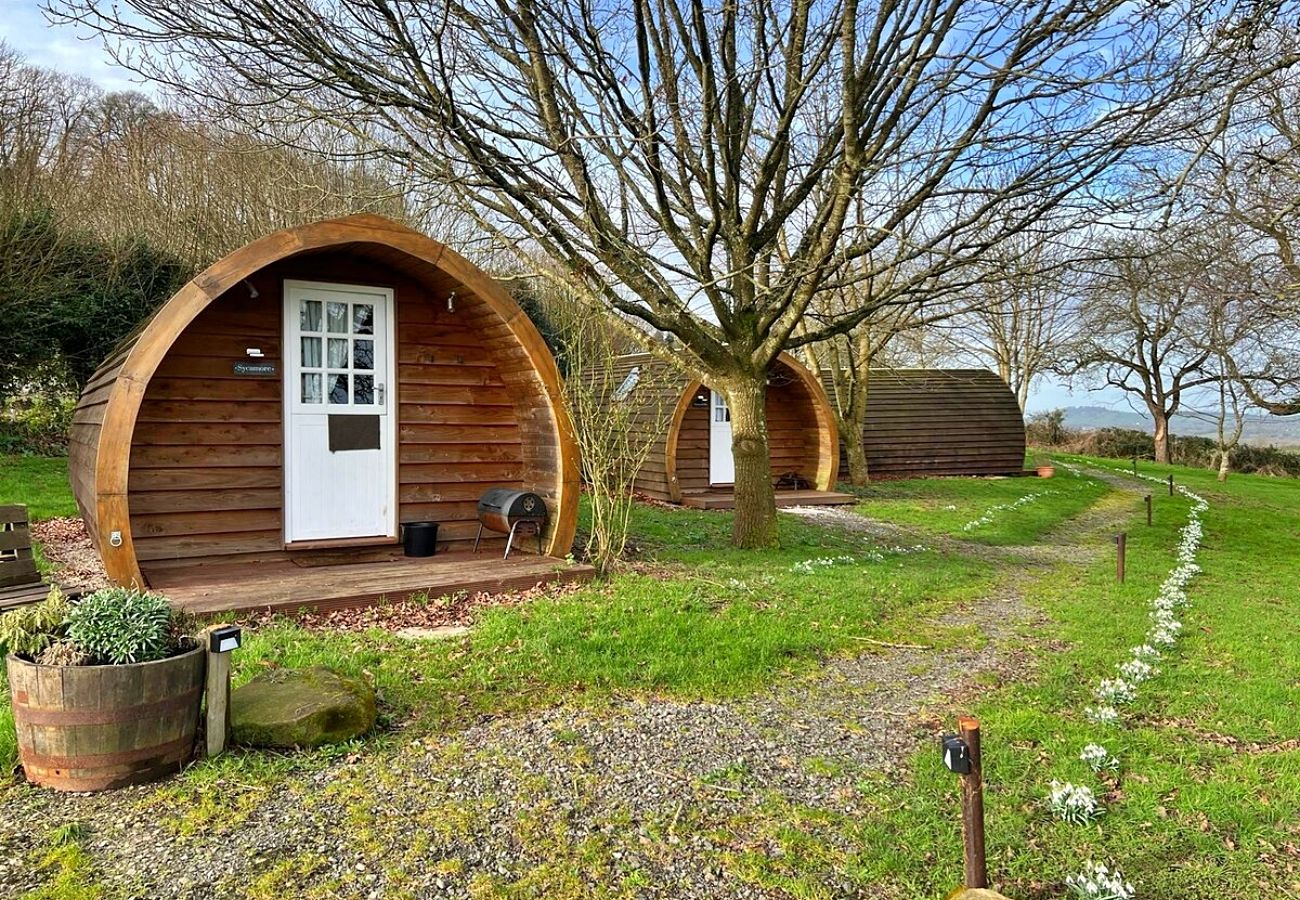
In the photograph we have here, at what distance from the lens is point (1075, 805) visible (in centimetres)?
320

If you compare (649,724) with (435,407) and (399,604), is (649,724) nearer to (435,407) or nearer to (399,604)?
(399,604)

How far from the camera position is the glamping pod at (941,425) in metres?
18.9

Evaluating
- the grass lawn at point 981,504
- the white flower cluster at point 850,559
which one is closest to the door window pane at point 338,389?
the white flower cluster at point 850,559

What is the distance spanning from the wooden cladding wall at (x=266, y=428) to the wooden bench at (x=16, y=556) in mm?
1219

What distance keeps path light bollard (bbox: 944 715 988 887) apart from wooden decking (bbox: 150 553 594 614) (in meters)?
4.47

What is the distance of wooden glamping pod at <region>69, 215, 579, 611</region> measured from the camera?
6.38 meters

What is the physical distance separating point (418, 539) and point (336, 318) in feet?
6.99

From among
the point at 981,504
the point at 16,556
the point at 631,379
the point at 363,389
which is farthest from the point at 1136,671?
the point at 631,379

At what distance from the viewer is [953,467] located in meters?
19.6

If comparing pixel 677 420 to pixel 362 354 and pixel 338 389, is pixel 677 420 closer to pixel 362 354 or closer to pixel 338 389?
pixel 362 354

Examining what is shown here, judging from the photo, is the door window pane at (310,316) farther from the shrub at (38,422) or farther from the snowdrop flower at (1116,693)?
the shrub at (38,422)

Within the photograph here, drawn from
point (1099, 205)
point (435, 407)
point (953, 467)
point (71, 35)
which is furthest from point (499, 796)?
point (953, 467)

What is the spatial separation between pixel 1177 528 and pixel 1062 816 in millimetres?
11500

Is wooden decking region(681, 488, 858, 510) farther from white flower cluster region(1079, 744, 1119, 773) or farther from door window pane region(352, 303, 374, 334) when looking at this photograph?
white flower cluster region(1079, 744, 1119, 773)
